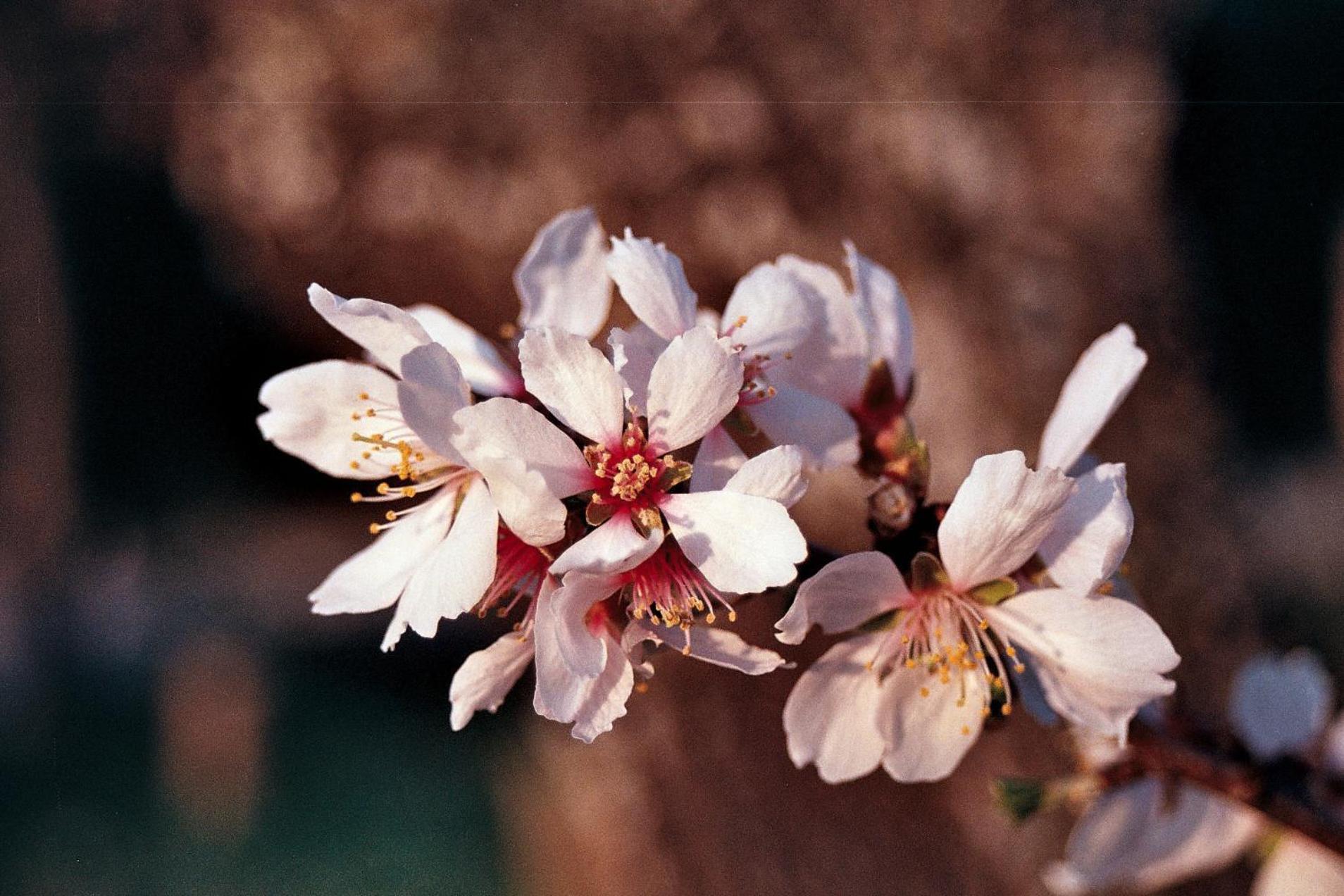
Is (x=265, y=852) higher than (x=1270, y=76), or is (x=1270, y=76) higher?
(x=1270, y=76)

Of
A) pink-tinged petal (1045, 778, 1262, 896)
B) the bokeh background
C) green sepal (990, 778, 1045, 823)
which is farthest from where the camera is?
the bokeh background

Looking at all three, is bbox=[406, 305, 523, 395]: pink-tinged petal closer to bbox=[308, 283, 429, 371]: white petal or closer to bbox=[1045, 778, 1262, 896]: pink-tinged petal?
bbox=[308, 283, 429, 371]: white petal

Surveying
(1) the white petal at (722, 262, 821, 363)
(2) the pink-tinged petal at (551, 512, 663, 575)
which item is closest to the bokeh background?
(1) the white petal at (722, 262, 821, 363)

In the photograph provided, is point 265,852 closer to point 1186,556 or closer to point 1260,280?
point 1186,556

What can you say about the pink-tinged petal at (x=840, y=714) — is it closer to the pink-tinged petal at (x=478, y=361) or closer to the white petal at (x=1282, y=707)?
the pink-tinged petal at (x=478, y=361)

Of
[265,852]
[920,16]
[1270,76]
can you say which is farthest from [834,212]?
[265,852]

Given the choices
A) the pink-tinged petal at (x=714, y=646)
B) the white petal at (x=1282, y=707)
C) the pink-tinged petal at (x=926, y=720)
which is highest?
the pink-tinged petal at (x=714, y=646)

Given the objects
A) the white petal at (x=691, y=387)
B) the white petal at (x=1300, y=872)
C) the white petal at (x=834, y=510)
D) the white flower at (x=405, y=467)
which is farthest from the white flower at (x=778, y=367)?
the white petal at (x=834, y=510)

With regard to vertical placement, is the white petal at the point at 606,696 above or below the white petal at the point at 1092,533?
below
